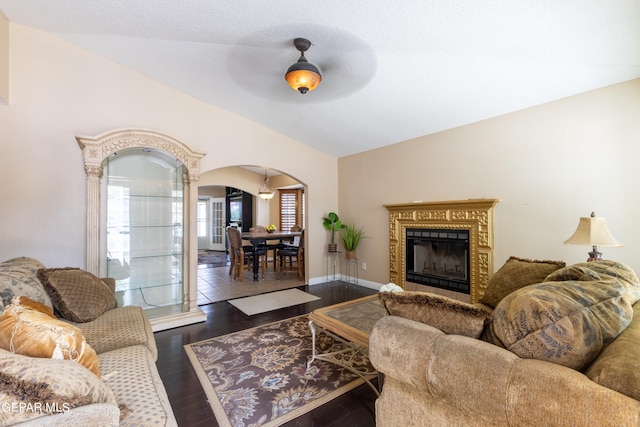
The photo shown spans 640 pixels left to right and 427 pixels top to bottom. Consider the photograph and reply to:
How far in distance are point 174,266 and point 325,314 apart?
94.2 inches

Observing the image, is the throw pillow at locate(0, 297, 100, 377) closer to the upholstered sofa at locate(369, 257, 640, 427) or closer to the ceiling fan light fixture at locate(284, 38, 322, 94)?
the upholstered sofa at locate(369, 257, 640, 427)

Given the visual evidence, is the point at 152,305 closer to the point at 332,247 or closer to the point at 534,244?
the point at 332,247

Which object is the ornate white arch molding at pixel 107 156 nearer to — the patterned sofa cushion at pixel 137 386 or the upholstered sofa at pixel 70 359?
the upholstered sofa at pixel 70 359

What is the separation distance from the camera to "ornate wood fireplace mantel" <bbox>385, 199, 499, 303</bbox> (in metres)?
3.35

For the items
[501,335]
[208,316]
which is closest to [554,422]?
[501,335]

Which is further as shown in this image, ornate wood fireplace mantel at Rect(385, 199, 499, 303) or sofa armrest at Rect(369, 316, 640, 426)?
ornate wood fireplace mantel at Rect(385, 199, 499, 303)

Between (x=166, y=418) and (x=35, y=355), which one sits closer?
(x=35, y=355)

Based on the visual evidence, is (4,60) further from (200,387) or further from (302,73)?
(200,387)

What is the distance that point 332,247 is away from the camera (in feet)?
17.2

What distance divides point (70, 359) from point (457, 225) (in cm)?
388

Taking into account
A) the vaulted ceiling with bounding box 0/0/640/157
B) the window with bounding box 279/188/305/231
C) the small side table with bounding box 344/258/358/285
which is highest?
the vaulted ceiling with bounding box 0/0/640/157

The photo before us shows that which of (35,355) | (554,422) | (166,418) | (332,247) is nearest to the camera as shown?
(554,422)

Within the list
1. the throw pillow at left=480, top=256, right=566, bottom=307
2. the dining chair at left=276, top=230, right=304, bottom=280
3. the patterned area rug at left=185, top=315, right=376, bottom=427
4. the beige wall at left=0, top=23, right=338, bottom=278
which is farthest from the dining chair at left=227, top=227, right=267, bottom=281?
the throw pillow at left=480, top=256, right=566, bottom=307

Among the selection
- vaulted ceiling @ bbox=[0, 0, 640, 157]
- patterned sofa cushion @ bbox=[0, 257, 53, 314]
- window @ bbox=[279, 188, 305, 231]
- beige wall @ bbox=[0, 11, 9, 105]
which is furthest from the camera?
window @ bbox=[279, 188, 305, 231]
